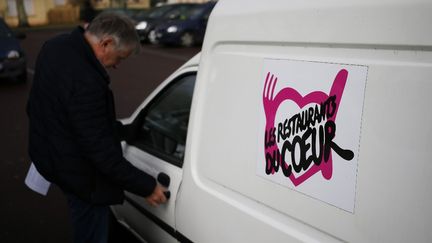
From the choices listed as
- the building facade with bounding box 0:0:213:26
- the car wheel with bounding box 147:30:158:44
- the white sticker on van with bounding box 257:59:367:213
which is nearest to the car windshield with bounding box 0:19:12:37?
the car wheel with bounding box 147:30:158:44

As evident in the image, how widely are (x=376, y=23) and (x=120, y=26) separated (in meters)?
1.16

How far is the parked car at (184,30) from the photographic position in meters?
14.3

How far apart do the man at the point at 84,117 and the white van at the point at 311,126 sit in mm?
343

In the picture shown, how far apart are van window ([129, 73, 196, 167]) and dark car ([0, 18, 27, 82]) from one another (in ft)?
23.0

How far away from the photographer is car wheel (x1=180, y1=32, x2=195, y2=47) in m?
14.3

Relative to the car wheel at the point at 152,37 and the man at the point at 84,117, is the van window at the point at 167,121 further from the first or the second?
the car wheel at the point at 152,37

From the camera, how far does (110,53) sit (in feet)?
6.27

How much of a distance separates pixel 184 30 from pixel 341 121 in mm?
13455

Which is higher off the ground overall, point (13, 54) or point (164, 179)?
point (164, 179)

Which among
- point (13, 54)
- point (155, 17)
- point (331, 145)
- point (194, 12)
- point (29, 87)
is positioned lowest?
point (29, 87)

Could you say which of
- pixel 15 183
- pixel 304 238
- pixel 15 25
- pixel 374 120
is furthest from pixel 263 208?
pixel 15 25

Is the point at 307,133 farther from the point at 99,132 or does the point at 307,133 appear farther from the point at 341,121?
the point at 99,132

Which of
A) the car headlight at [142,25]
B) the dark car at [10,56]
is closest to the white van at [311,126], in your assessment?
the dark car at [10,56]

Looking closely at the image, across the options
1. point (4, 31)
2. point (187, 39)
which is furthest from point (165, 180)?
point (187, 39)
